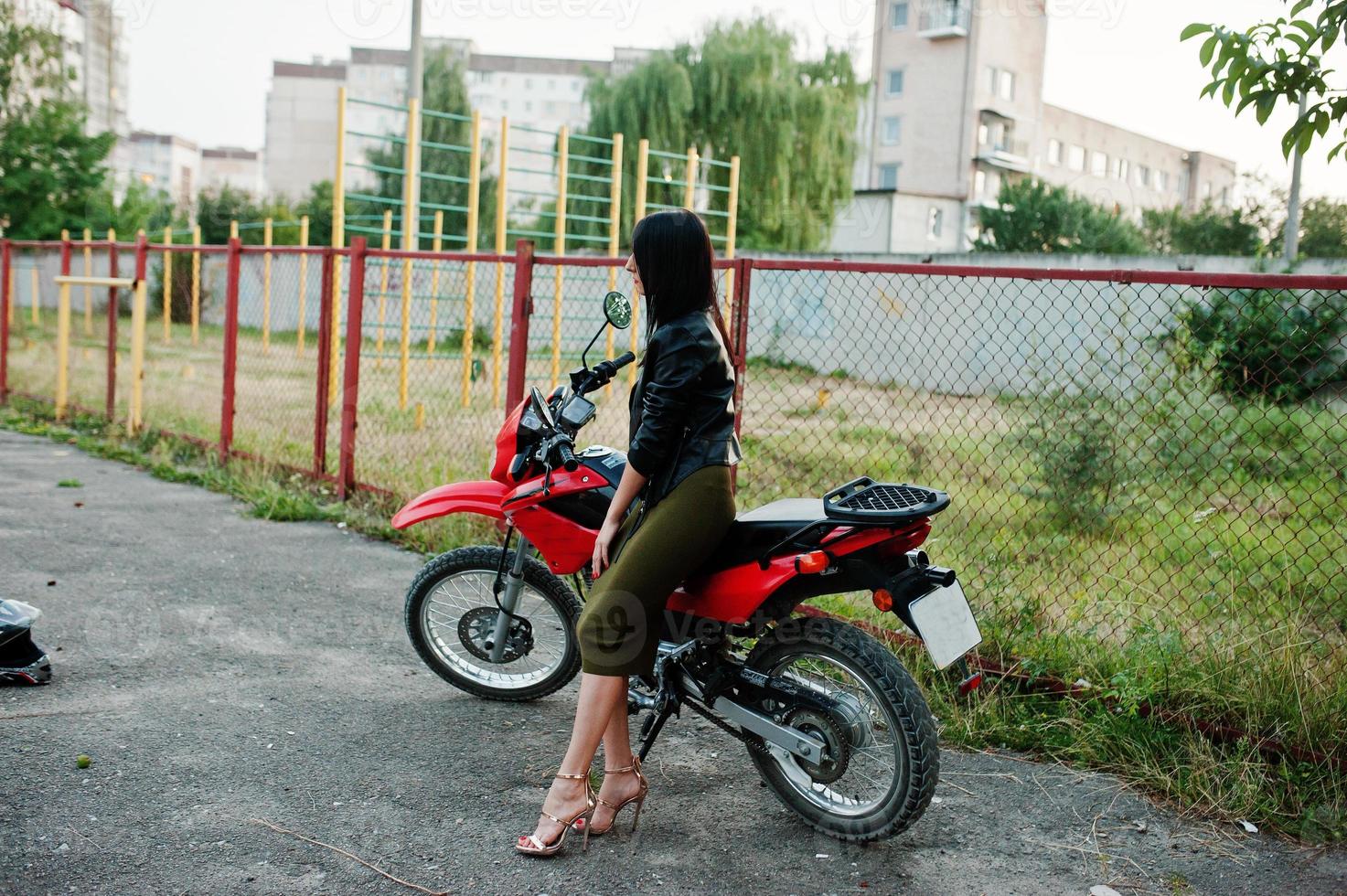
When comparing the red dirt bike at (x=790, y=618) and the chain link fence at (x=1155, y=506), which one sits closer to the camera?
the red dirt bike at (x=790, y=618)

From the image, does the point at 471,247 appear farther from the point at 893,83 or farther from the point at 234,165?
the point at 234,165

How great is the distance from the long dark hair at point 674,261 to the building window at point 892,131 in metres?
51.9

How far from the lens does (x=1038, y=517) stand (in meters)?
7.50

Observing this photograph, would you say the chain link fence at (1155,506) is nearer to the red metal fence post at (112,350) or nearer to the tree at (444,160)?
the red metal fence post at (112,350)

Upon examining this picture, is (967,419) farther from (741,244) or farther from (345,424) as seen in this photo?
(741,244)

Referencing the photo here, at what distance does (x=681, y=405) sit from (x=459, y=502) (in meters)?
1.26

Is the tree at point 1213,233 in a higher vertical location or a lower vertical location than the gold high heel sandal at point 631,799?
higher

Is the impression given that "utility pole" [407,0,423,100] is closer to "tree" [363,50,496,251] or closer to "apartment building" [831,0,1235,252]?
"tree" [363,50,496,251]

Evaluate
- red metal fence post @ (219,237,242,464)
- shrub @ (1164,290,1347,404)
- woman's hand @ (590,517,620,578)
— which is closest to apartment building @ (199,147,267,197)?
red metal fence post @ (219,237,242,464)

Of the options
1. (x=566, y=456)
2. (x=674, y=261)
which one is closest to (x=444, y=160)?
(x=566, y=456)

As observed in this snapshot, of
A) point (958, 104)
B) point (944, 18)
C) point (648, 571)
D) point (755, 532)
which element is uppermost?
point (944, 18)

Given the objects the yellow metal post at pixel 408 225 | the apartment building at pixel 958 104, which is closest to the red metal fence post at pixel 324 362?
the yellow metal post at pixel 408 225

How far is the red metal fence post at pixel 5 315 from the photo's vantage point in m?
12.2

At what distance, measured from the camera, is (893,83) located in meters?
52.8
